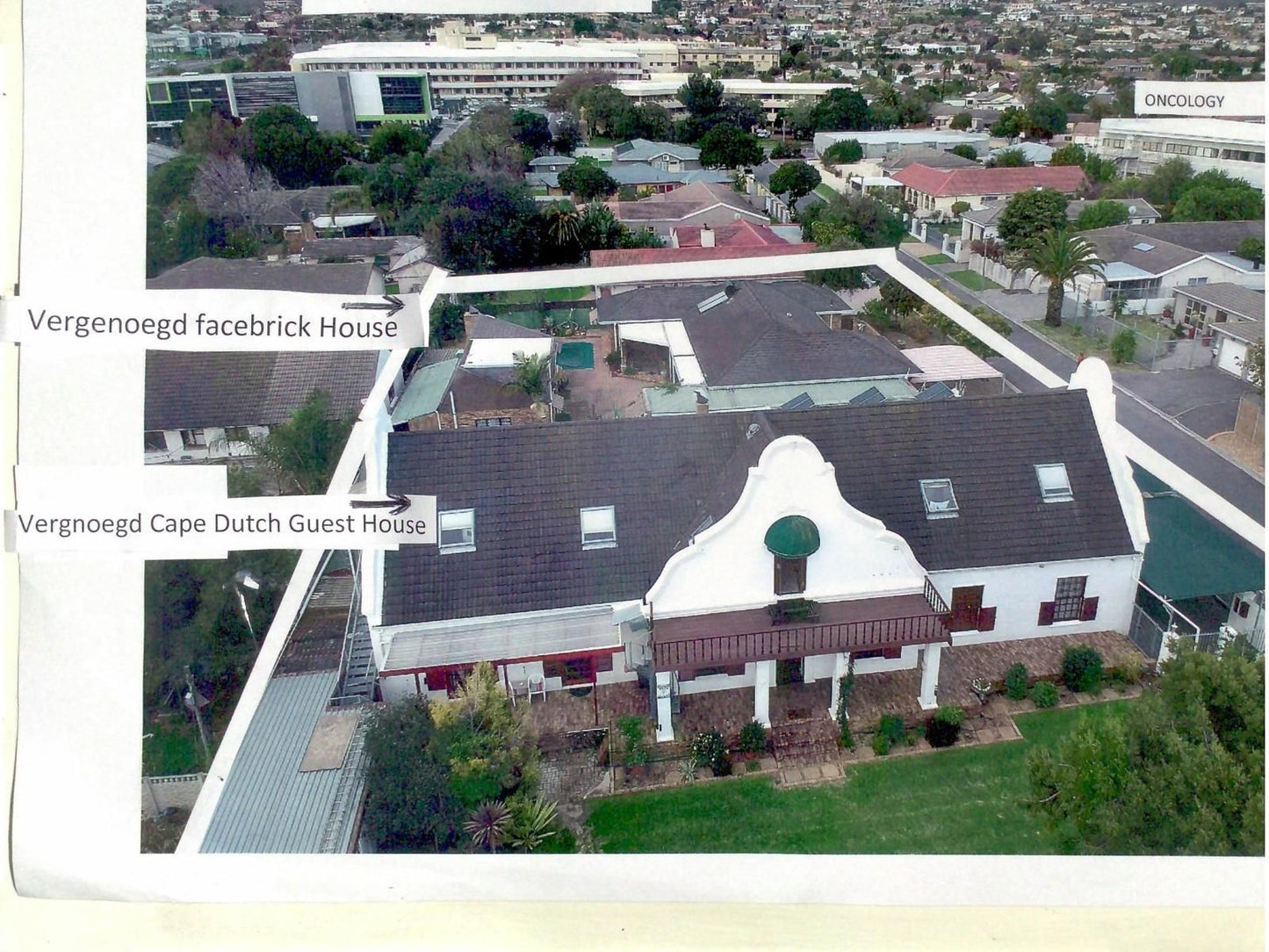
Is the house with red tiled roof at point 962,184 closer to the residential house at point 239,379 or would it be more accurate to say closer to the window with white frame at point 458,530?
the window with white frame at point 458,530

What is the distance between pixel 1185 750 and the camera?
229cm

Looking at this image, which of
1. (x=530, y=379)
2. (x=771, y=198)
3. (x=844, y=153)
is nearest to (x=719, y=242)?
(x=771, y=198)

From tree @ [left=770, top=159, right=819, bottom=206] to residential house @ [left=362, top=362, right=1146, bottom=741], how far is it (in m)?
2.90

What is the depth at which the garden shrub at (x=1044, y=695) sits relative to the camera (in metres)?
3.70

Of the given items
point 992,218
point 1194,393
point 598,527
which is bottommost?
point 598,527

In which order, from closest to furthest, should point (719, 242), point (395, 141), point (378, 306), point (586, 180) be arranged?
point (378, 306) < point (395, 141) < point (586, 180) < point (719, 242)

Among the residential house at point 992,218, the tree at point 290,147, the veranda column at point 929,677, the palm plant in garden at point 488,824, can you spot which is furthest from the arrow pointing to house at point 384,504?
the residential house at point 992,218

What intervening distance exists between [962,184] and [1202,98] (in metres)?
3.18

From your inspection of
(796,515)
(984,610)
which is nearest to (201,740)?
(796,515)

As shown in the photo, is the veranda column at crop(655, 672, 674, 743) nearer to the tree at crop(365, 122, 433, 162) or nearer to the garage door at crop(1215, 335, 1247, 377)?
the garage door at crop(1215, 335, 1247, 377)

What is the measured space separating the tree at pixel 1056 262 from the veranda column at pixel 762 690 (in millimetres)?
2995

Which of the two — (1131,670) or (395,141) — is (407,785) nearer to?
(1131,670)

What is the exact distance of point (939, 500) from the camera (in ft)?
13.7

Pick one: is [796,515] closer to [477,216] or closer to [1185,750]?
[1185,750]
